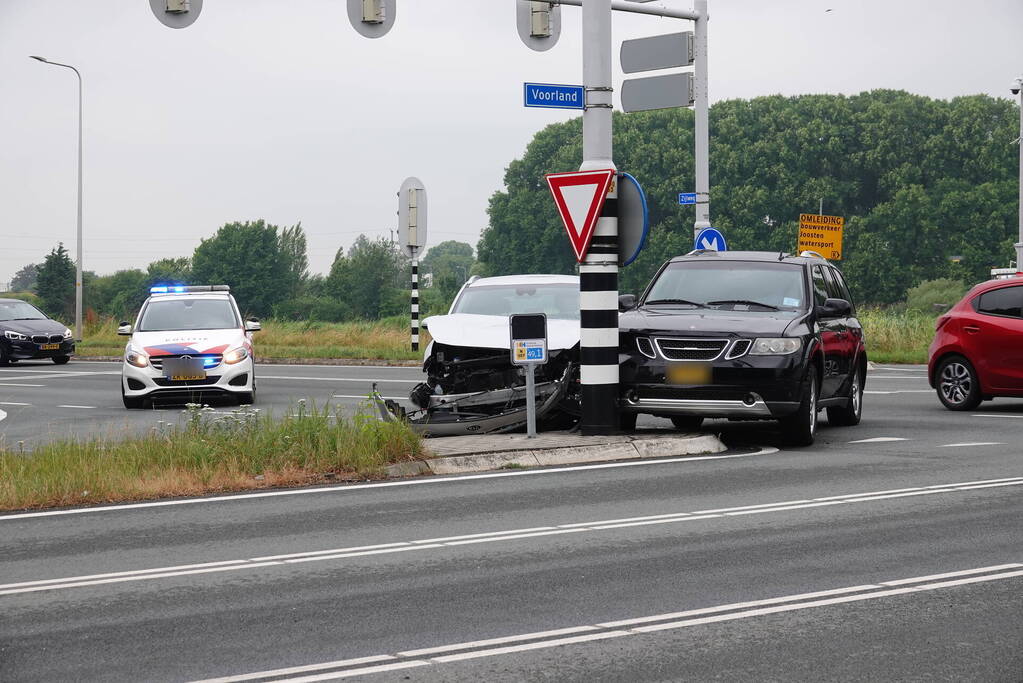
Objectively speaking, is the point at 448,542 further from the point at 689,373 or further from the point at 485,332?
→ the point at 485,332

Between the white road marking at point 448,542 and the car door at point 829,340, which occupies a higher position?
the car door at point 829,340

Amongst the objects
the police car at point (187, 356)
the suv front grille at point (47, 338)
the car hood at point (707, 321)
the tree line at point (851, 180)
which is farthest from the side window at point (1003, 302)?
the tree line at point (851, 180)

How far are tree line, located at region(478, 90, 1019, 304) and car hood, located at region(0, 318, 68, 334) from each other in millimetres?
50146

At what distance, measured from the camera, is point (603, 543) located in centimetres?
797

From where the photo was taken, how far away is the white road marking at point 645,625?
532 cm

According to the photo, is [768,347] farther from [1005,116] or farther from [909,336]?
[1005,116]

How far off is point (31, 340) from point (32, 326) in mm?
537

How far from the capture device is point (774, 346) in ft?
41.9

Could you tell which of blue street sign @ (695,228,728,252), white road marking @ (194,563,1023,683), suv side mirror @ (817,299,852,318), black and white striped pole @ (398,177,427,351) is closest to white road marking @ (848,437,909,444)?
suv side mirror @ (817,299,852,318)

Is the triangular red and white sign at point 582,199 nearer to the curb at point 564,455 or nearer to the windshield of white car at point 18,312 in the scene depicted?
the curb at point 564,455

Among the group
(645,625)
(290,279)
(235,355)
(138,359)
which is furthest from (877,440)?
(290,279)

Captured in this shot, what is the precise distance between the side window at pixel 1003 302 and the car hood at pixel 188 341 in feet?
32.6

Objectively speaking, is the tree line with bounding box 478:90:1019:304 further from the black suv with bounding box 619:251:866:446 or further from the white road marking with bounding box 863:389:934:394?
the black suv with bounding box 619:251:866:446

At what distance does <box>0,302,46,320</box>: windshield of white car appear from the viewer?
3419 cm
